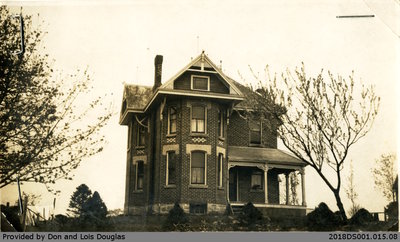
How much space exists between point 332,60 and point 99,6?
28.6 ft

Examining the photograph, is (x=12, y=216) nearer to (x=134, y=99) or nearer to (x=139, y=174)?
(x=139, y=174)

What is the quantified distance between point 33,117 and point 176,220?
20.5 ft

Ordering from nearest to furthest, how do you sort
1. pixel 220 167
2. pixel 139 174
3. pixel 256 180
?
pixel 139 174, pixel 220 167, pixel 256 180

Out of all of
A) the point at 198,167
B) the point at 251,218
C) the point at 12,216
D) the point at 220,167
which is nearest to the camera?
the point at 12,216

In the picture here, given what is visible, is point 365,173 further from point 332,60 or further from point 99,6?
point 99,6

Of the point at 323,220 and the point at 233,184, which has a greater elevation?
the point at 233,184

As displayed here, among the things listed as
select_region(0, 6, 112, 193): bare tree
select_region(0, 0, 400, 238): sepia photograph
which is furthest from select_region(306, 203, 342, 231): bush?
select_region(0, 6, 112, 193): bare tree

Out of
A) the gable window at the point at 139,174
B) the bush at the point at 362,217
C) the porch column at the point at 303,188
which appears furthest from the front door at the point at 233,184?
the bush at the point at 362,217

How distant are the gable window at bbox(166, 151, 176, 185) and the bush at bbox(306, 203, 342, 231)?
5.21 metres

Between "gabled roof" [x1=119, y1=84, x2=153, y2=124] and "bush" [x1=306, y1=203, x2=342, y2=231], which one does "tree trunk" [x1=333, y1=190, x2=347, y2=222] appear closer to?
"bush" [x1=306, y1=203, x2=342, y2=231]

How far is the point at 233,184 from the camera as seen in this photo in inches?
773

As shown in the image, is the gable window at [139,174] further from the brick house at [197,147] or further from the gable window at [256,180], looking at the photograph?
the gable window at [256,180]

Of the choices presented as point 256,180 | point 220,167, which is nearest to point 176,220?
point 220,167

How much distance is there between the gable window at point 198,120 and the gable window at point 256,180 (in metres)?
2.97
